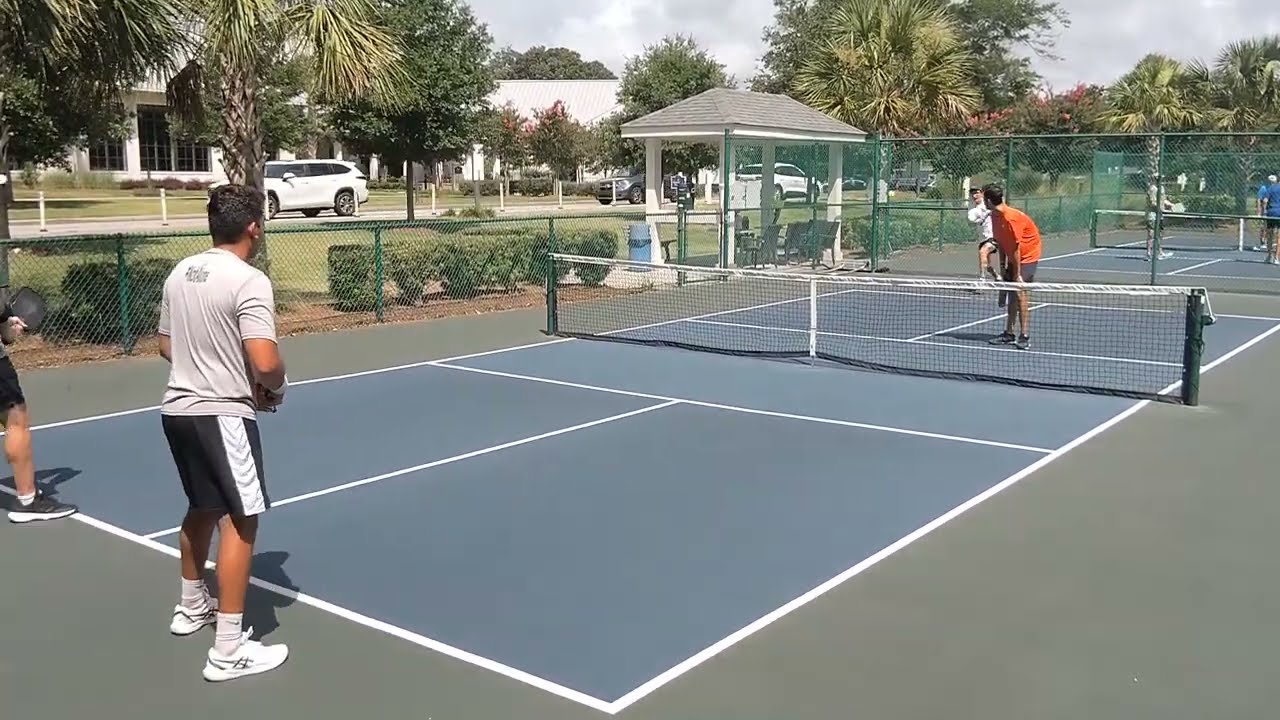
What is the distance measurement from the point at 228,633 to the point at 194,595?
0.55 metres

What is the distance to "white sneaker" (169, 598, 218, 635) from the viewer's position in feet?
16.2

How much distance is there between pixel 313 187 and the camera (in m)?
33.4

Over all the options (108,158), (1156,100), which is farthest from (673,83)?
(108,158)

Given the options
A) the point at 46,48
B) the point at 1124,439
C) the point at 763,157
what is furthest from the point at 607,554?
the point at 763,157

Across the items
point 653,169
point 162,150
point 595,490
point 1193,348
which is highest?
point 162,150

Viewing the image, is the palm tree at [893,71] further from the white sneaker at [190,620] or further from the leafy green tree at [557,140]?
the leafy green tree at [557,140]

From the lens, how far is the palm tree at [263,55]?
39.3ft

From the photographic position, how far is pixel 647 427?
29.6 feet

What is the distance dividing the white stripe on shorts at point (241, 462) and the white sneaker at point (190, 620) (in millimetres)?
758

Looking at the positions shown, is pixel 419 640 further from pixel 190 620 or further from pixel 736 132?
pixel 736 132

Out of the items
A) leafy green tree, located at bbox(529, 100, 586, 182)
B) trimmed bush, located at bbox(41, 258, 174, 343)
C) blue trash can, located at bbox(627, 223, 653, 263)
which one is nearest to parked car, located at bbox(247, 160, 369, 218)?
blue trash can, located at bbox(627, 223, 653, 263)

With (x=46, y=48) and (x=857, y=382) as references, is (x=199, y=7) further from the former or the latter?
(x=857, y=382)

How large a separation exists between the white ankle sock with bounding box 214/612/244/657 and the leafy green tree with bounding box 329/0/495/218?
68.4 ft

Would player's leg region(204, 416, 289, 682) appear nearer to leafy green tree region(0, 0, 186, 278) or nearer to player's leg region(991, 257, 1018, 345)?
leafy green tree region(0, 0, 186, 278)
